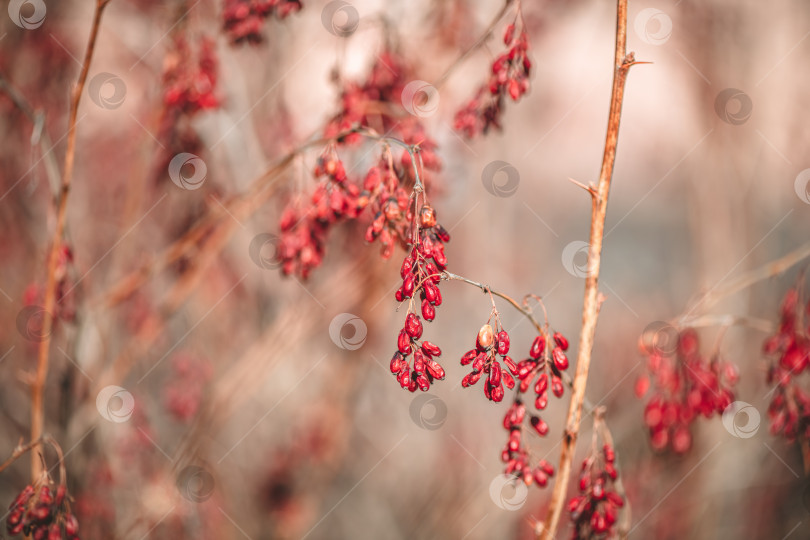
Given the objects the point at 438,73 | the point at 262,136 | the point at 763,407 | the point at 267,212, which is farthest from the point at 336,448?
the point at 763,407

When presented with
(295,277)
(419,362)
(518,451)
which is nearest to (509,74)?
(419,362)

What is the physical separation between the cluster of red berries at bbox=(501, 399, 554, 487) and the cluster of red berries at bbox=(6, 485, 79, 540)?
0.99 meters

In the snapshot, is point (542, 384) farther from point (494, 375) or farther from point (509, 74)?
point (509, 74)

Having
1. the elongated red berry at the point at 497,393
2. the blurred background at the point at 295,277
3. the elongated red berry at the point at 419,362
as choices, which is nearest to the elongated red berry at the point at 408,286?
the elongated red berry at the point at 419,362

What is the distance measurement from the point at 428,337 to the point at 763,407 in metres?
2.65

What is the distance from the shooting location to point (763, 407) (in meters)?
3.10

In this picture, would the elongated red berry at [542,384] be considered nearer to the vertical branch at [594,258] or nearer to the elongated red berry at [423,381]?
the vertical branch at [594,258]

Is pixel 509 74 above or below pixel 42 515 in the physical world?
above

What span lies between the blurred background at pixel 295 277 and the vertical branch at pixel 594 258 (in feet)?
3.14

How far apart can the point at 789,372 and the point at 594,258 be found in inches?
36.6

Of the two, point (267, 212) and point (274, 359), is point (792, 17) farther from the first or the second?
point (274, 359)

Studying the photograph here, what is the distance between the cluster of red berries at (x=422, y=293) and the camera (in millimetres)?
982

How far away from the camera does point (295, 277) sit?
9.06 feet

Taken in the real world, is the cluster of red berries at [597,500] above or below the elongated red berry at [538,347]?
below
